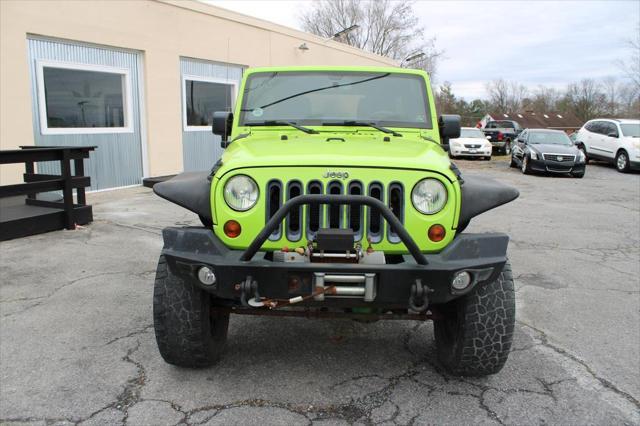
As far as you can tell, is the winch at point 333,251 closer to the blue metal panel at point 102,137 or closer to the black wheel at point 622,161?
the blue metal panel at point 102,137

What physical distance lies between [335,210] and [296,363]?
1156 mm

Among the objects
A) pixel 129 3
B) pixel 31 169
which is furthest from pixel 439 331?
pixel 129 3

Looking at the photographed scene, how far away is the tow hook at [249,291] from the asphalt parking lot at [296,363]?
0.66 meters

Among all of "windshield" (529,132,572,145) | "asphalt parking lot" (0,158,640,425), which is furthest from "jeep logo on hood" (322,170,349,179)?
"windshield" (529,132,572,145)

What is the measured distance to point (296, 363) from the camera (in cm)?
332

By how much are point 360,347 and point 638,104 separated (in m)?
56.3

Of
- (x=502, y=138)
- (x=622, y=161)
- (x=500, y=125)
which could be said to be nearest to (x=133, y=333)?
(x=622, y=161)

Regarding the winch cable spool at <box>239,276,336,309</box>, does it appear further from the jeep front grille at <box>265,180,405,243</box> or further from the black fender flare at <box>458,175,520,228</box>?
the black fender flare at <box>458,175,520,228</box>

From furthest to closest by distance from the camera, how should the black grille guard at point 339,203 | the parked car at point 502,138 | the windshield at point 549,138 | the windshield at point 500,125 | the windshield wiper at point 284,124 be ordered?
the windshield at point 500,125
the parked car at point 502,138
the windshield at point 549,138
the windshield wiper at point 284,124
the black grille guard at point 339,203

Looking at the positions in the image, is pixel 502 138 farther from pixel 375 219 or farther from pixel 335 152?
pixel 375 219

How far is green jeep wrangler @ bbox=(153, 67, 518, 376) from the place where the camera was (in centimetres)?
247

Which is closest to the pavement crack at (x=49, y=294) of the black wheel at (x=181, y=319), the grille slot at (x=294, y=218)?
the black wheel at (x=181, y=319)

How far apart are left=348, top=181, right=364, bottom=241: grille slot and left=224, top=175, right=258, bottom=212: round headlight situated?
50 centimetres

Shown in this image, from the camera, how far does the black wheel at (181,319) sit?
113 inches
